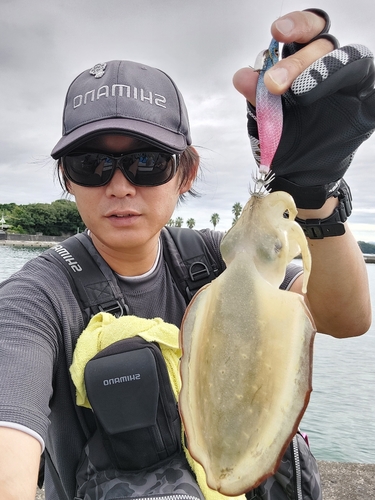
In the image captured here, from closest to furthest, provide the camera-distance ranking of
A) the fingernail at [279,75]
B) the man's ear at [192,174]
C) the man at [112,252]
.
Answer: the fingernail at [279,75] → the man at [112,252] → the man's ear at [192,174]

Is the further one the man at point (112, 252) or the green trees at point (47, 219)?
the green trees at point (47, 219)

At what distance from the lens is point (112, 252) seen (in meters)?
2.97

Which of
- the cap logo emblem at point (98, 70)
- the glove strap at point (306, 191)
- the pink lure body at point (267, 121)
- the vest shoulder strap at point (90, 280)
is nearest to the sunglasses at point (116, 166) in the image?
the vest shoulder strap at point (90, 280)

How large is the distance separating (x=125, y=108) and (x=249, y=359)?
1751mm

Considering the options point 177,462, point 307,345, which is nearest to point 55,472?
point 177,462

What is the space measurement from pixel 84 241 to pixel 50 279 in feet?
1.67

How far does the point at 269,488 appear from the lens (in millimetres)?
2709

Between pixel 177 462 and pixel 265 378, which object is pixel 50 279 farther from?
pixel 265 378

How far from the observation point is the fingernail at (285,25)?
179 cm

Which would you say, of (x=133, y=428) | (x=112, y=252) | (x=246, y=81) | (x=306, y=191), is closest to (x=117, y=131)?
(x=112, y=252)

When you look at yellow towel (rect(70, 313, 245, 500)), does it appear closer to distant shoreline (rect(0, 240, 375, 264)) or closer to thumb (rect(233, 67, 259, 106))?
thumb (rect(233, 67, 259, 106))

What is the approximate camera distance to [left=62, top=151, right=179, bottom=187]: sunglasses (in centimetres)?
259

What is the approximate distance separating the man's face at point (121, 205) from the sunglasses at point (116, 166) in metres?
0.03

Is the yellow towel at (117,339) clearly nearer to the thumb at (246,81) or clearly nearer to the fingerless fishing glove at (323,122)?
the fingerless fishing glove at (323,122)
